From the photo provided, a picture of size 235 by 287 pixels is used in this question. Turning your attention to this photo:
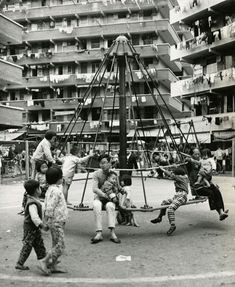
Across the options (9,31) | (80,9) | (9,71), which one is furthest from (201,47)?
(80,9)

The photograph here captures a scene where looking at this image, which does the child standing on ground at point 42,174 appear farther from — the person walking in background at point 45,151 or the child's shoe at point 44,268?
the child's shoe at point 44,268

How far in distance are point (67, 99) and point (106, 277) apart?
42.4 metres

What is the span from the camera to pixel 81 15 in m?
49.9

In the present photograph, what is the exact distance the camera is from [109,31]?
47.4m

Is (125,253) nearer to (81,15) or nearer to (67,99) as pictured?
(67,99)

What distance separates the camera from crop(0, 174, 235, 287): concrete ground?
5.89 meters

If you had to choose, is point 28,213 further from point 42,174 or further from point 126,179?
point 42,174

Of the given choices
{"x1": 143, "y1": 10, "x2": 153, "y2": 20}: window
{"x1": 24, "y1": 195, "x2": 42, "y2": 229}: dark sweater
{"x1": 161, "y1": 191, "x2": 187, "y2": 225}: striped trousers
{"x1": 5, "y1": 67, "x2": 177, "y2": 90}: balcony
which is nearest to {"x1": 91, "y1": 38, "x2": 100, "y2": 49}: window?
{"x1": 5, "y1": 67, "x2": 177, "y2": 90}: balcony

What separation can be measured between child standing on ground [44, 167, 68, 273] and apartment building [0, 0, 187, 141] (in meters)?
37.8

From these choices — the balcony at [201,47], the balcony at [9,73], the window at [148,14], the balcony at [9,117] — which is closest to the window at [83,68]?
the window at [148,14]

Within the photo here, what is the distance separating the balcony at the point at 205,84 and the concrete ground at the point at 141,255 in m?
23.1

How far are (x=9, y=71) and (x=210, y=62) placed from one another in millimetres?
15635

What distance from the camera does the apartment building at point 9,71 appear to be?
2888 centimetres

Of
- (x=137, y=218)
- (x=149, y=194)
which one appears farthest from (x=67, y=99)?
(x=137, y=218)
